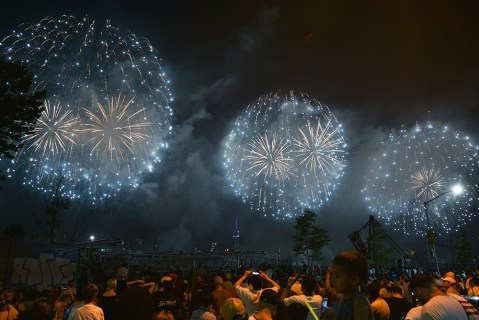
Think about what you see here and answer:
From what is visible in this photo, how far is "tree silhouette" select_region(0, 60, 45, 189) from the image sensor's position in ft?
59.3

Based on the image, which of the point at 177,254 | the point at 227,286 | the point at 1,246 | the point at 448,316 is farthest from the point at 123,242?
the point at 448,316

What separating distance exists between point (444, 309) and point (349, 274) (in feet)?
6.72

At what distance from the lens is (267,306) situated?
16.0ft

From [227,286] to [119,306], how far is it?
295cm

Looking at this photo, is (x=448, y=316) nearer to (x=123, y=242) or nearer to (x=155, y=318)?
(x=155, y=318)

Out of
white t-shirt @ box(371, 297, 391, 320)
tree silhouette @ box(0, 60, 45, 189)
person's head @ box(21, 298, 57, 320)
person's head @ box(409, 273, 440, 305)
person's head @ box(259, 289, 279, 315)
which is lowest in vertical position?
white t-shirt @ box(371, 297, 391, 320)

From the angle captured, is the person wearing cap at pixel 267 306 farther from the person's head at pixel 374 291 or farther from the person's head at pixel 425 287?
the person's head at pixel 374 291

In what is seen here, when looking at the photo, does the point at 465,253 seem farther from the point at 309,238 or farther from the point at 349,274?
the point at 349,274

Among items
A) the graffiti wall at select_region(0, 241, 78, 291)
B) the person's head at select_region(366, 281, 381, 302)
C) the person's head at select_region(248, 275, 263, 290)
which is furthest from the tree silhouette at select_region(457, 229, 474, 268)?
the person's head at select_region(248, 275, 263, 290)

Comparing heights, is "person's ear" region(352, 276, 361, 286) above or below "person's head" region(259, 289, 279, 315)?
above

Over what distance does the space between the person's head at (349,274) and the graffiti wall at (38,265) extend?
20274 millimetres

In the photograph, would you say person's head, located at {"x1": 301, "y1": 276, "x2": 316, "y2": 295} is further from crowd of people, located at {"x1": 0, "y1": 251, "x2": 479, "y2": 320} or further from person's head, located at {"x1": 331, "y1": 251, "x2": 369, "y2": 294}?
person's head, located at {"x1": 331, "y1": 251, "x2": 369, "y2": 294}

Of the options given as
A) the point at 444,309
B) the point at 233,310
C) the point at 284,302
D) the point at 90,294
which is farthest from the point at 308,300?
the point at 90,294

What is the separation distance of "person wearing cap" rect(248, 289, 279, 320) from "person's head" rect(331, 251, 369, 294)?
88.6 inches
